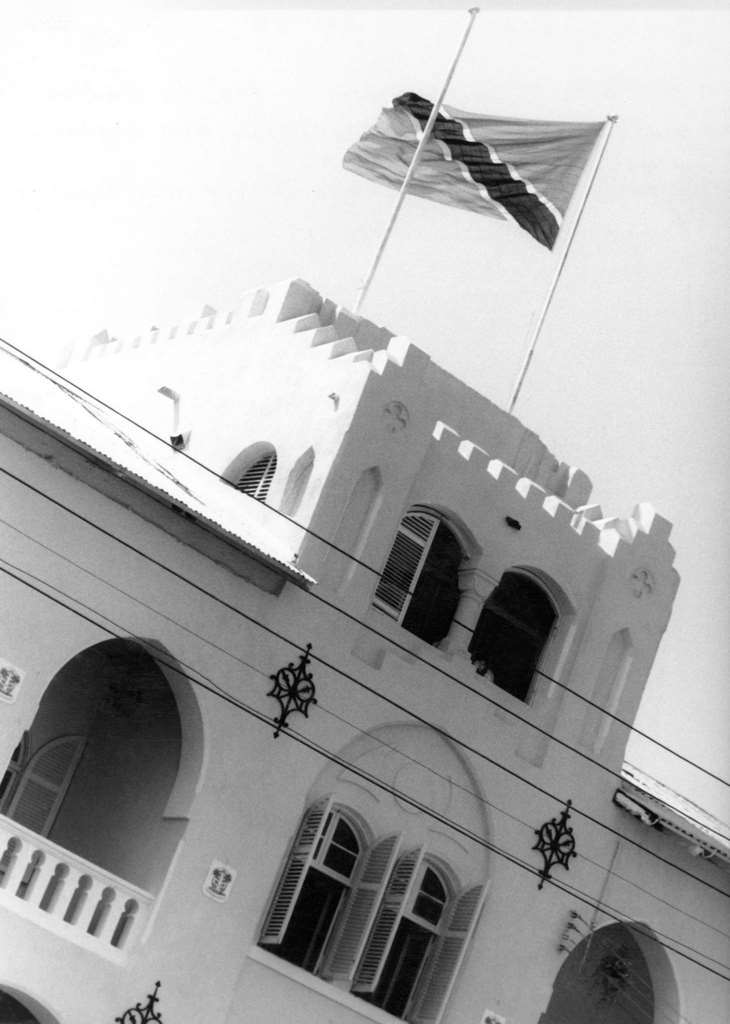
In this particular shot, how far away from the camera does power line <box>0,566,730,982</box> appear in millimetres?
22031

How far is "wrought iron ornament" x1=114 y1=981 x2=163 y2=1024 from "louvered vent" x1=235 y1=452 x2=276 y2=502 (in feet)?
20.7

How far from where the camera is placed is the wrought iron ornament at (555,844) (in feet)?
82.6

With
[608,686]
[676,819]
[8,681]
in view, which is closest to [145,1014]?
[8,681]

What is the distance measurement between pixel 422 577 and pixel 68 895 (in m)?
6.39

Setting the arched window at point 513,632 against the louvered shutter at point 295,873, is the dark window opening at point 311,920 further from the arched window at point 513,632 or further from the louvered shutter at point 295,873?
the arched window at point 513,632

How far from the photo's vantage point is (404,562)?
25.1 meters

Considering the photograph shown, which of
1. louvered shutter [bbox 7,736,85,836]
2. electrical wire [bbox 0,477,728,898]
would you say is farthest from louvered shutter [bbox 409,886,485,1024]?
louvered shutter [bbox 7,736,85,836]

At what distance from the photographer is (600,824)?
25844mm

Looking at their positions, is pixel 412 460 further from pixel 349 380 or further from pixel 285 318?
pixel 285 318

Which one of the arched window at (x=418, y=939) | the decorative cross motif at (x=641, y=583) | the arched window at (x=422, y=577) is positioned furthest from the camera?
the decorative cross motif at (x=641, y=583)

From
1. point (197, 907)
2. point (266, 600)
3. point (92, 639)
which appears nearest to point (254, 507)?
point (266, 600)

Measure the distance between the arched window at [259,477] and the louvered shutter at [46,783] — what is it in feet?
12.3

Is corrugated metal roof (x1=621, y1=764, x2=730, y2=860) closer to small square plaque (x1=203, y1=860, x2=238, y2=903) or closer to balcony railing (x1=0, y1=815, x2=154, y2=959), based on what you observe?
small square plaque (x1=203, y1=860, x2=238, y2=903)

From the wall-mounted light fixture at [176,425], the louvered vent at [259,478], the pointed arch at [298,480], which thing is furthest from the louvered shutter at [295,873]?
the wall-mounted light fixture at [176,425]
